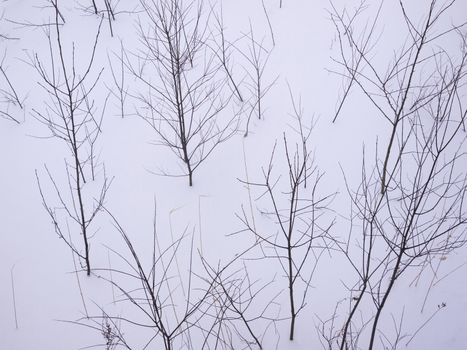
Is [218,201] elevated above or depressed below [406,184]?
above

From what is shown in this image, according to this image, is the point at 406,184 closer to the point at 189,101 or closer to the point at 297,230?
the point at 297,230

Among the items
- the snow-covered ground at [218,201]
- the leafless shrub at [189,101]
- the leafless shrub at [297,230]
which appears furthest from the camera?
the leafless shrub at [189,101]

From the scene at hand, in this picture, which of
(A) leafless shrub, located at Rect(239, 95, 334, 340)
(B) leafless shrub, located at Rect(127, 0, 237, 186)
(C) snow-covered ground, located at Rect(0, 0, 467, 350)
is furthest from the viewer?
(B) leafless shrub, located at Rect(127, 0, 237, 186)

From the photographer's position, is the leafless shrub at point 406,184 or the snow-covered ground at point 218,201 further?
the snow-covered ground at point 218,201

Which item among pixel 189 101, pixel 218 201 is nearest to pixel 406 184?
pixel 218 201

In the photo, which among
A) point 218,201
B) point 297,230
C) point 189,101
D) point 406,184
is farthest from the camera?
point 189,101

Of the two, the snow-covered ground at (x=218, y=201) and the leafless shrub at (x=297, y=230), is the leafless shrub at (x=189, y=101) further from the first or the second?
the leafless shrub at (x=297, y=230)

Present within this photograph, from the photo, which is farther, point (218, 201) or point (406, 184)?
point (218, 201)

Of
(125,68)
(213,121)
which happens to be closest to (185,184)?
(213,121)

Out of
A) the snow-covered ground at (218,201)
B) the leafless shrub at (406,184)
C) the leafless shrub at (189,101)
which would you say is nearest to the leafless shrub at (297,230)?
the snow-covered ground at (218,201)

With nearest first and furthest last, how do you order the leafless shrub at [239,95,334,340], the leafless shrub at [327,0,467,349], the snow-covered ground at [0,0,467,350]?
1. the leafless shrub at [327,0,467,349]
2. the snow-covered ground at [0,0,467,350]
3. the leafless shrub at [239,95,334,340]

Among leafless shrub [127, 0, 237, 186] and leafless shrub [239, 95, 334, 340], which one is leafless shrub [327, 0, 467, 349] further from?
leafless shrub [127, 0, 237, 186]

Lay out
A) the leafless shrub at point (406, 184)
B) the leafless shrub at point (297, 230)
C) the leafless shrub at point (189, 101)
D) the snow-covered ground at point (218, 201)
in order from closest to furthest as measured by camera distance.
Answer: the leafless shrub at point (406, 184) → the snow-covered ground at point (218, 201) → the leafless shrub at point (297, 230) → the leafless shrub at point (189, 101)

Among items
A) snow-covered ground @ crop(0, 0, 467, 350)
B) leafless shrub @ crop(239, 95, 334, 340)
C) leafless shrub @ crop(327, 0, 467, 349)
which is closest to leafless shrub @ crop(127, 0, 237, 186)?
snow-covered ground @ crop(0, 0, 467, 350)
